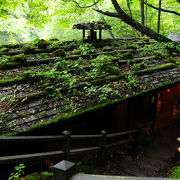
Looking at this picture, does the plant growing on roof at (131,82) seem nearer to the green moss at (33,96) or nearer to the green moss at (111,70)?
the green moss at (111,70)

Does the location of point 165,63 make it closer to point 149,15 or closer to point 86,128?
point 86,128

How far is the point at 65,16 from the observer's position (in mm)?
12578

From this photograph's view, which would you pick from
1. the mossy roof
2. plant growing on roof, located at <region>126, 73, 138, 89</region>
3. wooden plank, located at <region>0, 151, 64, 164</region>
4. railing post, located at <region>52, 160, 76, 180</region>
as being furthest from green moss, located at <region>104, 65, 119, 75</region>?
railing post, located at <region>52, 160, 76, 180</region>

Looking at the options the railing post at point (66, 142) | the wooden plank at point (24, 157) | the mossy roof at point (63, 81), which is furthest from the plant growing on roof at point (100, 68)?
the wooden plank at point (24, 157)

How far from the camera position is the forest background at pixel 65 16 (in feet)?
28.4

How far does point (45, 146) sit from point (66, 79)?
6.95 feet

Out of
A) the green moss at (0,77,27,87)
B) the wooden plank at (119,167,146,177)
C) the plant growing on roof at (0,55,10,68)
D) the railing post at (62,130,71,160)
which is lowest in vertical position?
the wooden plank at (119,167,146,177)

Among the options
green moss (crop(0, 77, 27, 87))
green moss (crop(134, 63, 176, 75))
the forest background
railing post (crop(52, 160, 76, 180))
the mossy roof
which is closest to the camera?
railing post (crop(52, 160, 76, 180))

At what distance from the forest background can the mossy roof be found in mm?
2551

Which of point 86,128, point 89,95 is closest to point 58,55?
point 89,95

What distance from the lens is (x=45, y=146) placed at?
4.84 metres

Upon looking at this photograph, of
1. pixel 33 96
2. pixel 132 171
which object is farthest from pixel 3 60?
pixel 132 171

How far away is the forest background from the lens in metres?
8.66

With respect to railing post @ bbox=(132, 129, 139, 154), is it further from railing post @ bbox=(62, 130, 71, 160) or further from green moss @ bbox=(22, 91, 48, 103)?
green moss @ bbox=(22, 91, 48, 103)
